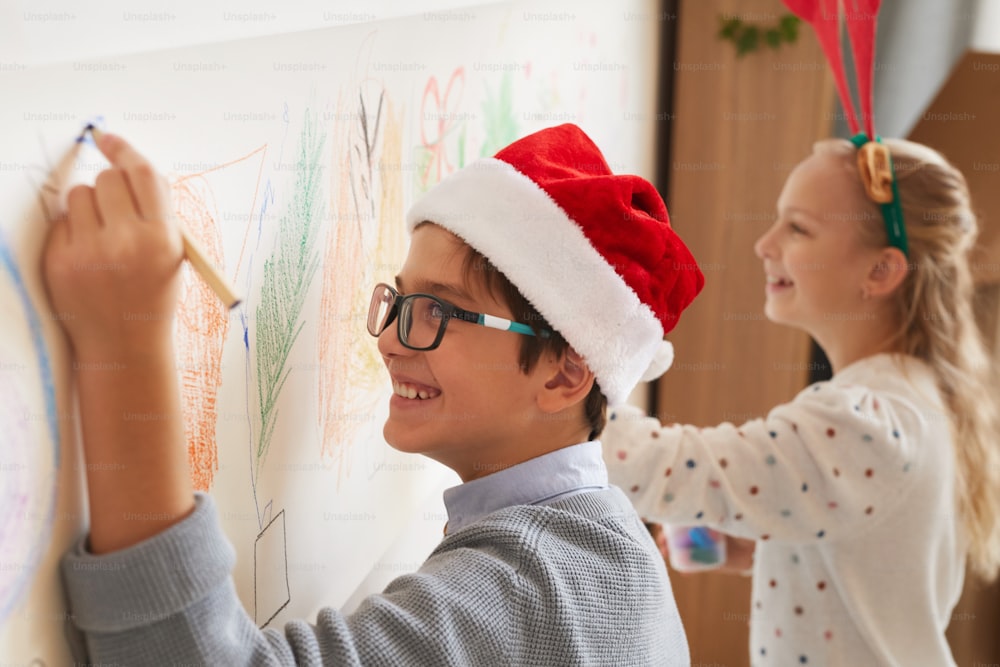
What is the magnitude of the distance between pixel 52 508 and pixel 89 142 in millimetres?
200

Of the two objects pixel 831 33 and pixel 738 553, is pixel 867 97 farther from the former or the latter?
pixel 738 553

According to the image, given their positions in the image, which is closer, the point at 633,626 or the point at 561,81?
the point at 633,626

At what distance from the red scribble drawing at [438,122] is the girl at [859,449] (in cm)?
49

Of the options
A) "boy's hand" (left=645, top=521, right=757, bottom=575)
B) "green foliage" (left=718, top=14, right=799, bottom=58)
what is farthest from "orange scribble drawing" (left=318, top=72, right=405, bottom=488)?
"green foliage" (left=718, top=14, right=799, bottom=58)

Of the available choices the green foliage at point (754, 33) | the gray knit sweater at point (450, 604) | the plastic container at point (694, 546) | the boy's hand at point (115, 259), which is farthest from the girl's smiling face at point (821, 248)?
the boy's hand at point (115, 259)

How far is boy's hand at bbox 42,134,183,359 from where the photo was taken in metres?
0.50

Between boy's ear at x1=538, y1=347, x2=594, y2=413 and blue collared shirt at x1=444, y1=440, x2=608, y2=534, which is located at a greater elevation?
boy's ear at x1=538, y1=347, x2=594, y2=413

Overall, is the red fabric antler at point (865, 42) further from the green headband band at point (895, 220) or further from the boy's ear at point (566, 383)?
the boy's ear at point (566, 383)

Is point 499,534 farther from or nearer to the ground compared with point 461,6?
nearer to the ground

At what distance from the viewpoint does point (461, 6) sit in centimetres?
108

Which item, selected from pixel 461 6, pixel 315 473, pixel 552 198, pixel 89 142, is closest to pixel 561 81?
pixel 461 6

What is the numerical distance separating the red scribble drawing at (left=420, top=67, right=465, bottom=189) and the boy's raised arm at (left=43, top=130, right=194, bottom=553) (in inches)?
20.6

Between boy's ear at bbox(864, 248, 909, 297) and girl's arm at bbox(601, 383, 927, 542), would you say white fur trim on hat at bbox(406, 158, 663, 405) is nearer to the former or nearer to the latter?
girl's arm at bbox(601, 383, 927, 542)

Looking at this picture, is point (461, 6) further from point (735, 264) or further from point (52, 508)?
point (735, 264)
